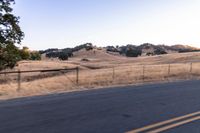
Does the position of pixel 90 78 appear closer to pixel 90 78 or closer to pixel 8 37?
pixel 90 78

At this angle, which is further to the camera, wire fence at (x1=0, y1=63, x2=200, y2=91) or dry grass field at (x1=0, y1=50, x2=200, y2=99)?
wire fence at (x1=0, y1=63, x2=200, y2=91)

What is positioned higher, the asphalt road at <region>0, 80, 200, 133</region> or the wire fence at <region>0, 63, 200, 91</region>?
the asphalt road at <region>0, 80, 200, 133</region>

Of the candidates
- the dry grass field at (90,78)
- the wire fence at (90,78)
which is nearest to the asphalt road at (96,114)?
the dry grass field at (90,78)

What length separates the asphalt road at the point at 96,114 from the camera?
805 cm

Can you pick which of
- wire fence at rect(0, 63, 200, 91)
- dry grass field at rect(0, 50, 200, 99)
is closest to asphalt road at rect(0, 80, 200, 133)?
dry grass field at rect(0, 50, 200, 99)

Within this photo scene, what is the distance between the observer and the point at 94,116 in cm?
962

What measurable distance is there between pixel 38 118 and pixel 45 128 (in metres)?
1.33

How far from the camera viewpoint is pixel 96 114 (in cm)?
994

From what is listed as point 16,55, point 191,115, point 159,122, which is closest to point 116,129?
point 159,122

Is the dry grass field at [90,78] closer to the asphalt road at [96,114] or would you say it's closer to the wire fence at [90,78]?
the wire fence at [90,78]

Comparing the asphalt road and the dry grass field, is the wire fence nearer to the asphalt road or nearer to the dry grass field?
the dry grass field

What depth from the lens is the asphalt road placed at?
8.05m

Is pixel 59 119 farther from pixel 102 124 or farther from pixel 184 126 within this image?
pixel 184 126

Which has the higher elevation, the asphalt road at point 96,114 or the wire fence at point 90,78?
the asphalt road at point 96,114
